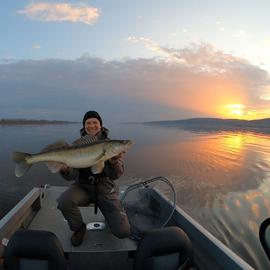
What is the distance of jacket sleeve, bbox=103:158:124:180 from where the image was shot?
18.5 ft

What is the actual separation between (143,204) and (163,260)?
3.66 m

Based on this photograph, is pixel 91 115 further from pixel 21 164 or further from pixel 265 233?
pixel 265 233

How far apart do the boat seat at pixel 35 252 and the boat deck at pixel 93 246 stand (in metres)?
1.51

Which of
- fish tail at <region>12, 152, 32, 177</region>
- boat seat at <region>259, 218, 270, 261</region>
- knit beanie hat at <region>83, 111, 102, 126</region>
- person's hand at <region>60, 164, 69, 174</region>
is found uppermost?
knit beanie hat at <region>83, 111, 102, 126</region>

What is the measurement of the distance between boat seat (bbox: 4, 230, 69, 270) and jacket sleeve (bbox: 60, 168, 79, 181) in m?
1.71

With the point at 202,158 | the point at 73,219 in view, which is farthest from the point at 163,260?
the point at 202,158

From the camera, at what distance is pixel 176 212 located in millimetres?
6574

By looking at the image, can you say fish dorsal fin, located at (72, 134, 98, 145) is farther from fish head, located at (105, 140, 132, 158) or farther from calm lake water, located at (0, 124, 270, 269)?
calm lake water, located at (0, 124, 270, 269)

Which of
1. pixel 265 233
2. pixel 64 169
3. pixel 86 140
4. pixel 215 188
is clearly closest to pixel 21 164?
pixel 64 169

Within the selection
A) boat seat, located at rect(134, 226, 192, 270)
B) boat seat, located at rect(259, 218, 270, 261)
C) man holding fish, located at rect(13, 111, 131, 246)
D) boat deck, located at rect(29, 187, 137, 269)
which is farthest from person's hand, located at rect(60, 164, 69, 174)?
boat seat, located at rect(259, 218, 270, 261)

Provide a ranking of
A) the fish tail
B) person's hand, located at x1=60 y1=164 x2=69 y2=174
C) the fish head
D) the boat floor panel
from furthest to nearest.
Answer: the boat floor panel → person's hand, located at x1=60 y1=164 x2=69 y2=174 → the fish tail → the fish head

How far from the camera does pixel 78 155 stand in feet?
16.1

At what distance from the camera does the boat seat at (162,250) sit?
431 centimetres

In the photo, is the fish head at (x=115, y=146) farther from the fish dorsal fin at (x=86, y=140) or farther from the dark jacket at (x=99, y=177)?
the dark jacket at (x=99, y=177)
